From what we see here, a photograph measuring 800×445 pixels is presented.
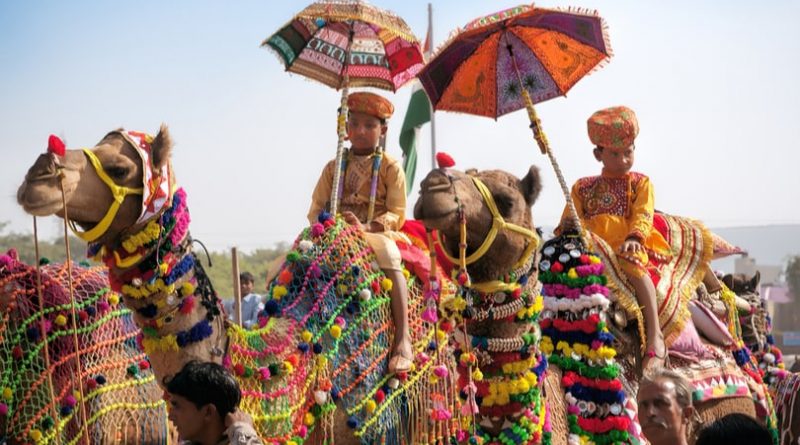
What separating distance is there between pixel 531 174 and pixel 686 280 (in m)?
2.00

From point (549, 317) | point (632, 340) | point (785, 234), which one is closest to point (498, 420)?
point (549, 317)

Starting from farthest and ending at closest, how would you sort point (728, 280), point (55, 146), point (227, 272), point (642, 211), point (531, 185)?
point (227, 272)
point (728, 280)
point (642, 211)
point (531, 185)
point (55, 146)

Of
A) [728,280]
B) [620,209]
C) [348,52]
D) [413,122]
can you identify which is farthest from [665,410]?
[413,122]

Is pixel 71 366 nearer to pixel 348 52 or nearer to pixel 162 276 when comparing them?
pixel 162 276

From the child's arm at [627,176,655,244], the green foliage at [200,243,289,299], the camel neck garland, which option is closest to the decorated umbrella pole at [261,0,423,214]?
the child's arm at [627,176,655,244]

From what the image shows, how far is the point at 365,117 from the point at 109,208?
248 centimetres

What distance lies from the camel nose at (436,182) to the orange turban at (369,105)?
146 cm

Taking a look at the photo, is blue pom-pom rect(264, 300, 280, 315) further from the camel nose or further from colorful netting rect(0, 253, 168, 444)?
the camel nose

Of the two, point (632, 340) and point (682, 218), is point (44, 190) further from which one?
point (682, 218)

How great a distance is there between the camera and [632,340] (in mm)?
6879

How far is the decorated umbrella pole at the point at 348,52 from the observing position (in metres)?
7.14

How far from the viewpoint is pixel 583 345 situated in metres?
6.30

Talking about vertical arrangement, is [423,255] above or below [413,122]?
below

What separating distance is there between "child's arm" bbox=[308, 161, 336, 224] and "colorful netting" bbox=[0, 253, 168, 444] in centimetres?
141
